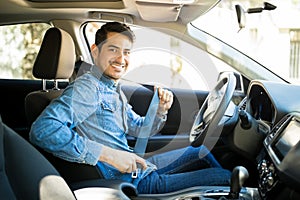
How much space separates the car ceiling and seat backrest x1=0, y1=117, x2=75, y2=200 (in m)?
1.25

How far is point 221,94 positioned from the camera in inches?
79.7

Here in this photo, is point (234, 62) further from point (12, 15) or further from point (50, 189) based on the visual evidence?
point (50, 189)

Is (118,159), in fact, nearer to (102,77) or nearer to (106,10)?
(102,77)

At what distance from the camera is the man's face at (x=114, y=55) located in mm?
1896

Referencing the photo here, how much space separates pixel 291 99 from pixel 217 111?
272 millimetres

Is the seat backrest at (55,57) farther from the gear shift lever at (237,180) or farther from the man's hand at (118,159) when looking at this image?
the gear shift lever at (237,180)

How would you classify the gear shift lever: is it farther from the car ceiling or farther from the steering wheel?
the car ceiling

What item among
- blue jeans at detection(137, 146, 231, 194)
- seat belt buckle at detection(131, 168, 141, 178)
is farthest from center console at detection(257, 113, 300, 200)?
seat belt buckle at detection(131, 168, 141, 178)

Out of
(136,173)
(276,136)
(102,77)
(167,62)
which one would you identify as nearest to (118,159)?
(136,173)

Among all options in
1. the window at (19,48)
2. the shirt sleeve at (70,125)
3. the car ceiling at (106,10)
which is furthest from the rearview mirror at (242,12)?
the window at (19,48)

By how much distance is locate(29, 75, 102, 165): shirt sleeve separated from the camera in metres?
1.63

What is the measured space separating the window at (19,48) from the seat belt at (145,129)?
3.03ft

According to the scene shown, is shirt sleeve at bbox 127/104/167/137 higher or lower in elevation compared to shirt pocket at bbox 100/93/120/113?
lower

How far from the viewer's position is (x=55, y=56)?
2.26 m
